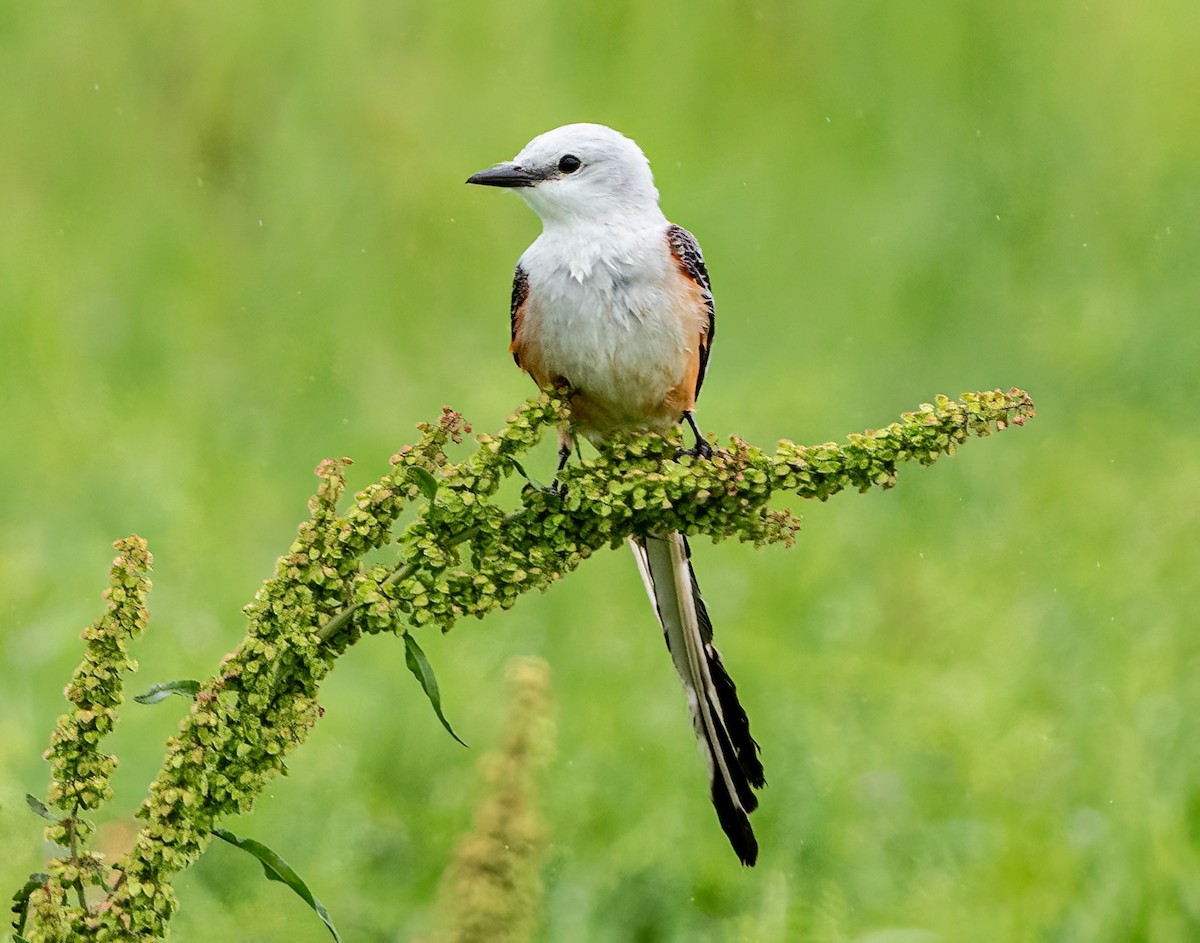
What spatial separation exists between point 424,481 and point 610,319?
1.28 meters

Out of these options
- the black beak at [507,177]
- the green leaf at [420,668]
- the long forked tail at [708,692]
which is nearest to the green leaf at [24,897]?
the green leaf at [420,668]

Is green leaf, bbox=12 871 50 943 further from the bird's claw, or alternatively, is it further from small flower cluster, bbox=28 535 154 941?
the bird's claw

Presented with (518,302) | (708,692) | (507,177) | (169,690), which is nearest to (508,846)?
(708,692)

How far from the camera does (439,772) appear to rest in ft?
15.3

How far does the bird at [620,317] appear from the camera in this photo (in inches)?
127

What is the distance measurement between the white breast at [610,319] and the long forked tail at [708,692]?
0.31 metres

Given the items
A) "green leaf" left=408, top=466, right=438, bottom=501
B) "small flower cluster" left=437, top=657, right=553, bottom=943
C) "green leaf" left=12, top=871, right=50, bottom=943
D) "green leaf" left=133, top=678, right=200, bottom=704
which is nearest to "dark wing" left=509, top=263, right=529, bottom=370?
"small flower cluster" left=437, top=657, right=553, bottom=943

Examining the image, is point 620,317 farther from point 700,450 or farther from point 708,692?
point 708,692

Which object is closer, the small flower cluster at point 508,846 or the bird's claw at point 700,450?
the small flower cluster at point 508,846

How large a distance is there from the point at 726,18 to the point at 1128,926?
13.7ft

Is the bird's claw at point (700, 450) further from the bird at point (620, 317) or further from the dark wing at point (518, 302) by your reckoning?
the dark wing at point (518, 302)

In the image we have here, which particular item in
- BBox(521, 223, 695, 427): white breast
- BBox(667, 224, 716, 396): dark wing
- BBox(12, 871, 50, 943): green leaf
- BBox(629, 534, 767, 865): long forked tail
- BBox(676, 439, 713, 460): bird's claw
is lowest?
BBox(12, 871, 50, 943): green leaf

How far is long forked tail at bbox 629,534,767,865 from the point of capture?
2.98 m

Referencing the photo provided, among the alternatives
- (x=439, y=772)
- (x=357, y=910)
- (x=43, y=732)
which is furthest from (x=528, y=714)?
(x=43, y=732)
